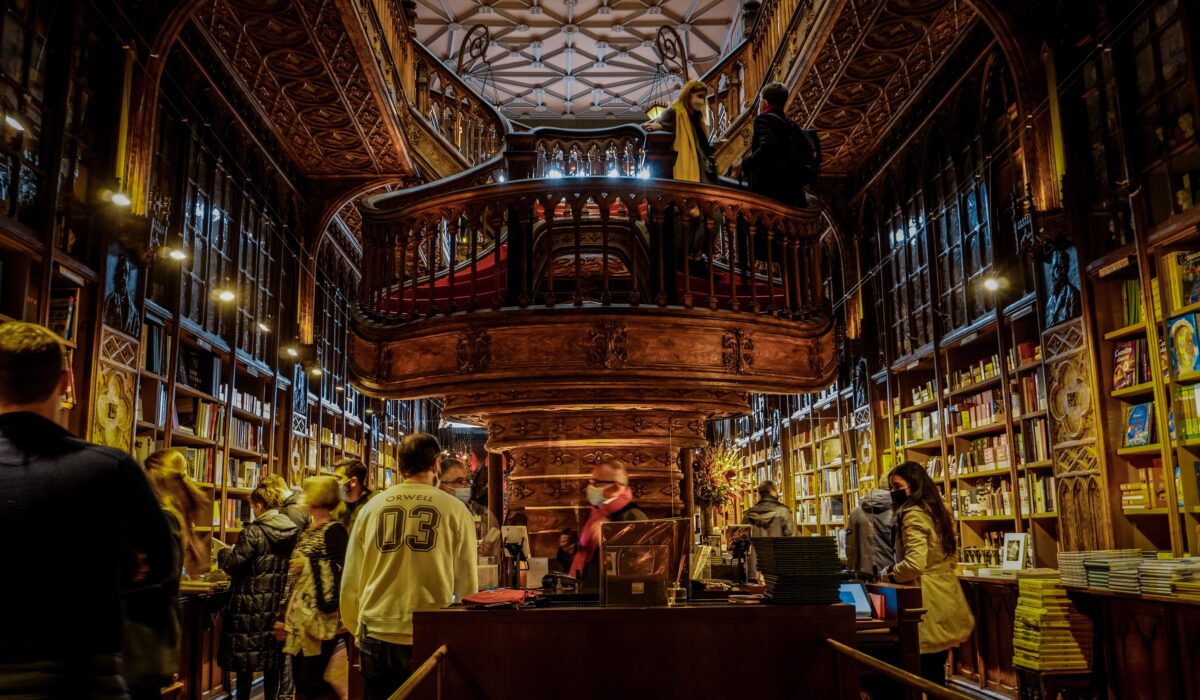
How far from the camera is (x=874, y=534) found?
616 cm

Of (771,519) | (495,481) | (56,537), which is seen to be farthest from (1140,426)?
(56,537)

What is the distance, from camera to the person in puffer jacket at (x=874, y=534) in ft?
19.9

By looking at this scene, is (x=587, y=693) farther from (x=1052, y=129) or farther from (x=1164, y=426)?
(x=1052, y=129)

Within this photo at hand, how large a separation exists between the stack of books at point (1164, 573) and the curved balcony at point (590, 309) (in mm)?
1935

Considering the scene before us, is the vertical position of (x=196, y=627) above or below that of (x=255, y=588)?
below

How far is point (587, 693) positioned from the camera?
9.80 feet

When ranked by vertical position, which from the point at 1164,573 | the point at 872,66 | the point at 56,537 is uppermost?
the point at 872,66

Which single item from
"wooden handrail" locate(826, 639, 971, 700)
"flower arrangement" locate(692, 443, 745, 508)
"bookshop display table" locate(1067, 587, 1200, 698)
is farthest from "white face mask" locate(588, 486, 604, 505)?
"flower arrangement" locate(692, 443, 745, 508)

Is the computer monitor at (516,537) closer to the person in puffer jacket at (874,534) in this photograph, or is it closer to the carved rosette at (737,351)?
the carved rosette at (737,351)

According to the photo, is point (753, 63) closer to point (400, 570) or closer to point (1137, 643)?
point (1137, 643)

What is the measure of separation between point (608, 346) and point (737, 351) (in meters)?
0.74

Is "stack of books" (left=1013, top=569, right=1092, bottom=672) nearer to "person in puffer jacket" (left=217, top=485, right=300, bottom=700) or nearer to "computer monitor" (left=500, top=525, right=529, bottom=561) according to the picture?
"computer monitor" (left=500, top=525, right=529, bottom=561)

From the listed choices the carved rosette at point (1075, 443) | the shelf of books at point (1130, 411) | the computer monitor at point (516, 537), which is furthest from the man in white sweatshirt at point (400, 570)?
the carved rosette at point (1075, 443)

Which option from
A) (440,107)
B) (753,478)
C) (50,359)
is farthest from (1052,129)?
(753,478)
